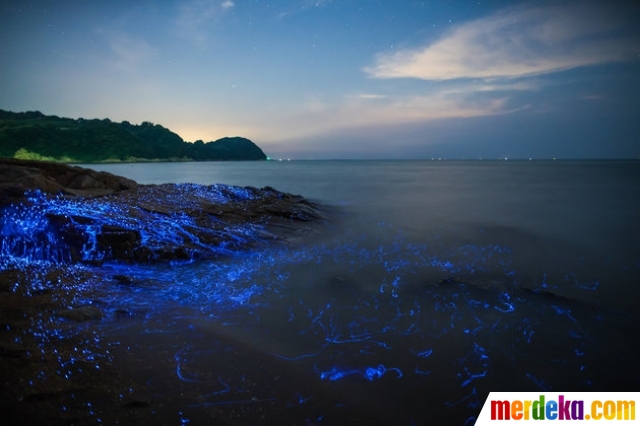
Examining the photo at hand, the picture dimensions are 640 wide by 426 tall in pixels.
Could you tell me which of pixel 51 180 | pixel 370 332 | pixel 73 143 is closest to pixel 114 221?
pixel 51 180

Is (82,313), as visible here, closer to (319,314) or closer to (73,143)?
(319,314)

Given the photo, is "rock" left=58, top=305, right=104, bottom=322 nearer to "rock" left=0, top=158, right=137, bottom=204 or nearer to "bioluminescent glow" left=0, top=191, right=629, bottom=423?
"bioluminescent glow" left=0, top=191, right=629, bottom=423

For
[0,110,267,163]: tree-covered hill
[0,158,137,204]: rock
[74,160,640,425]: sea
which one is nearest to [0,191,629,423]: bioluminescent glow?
[74,160,640,425]: sea

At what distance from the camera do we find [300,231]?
38.9 ft

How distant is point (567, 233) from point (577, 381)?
440 inches

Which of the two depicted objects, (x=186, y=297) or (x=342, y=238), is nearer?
(x=186, y=297)

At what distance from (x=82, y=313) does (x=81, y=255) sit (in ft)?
10.2

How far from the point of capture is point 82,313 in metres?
4.71

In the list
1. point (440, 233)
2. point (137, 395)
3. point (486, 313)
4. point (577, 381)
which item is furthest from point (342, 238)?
point (137, 395)

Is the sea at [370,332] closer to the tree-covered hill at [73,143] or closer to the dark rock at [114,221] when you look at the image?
the dark rock at [114,221]

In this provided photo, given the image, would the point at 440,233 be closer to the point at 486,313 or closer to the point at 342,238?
A: the point at 342,238

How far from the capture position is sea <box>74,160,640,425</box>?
133 inches

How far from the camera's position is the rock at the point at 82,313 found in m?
4.59

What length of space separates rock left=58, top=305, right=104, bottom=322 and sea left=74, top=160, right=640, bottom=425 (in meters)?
0.24
